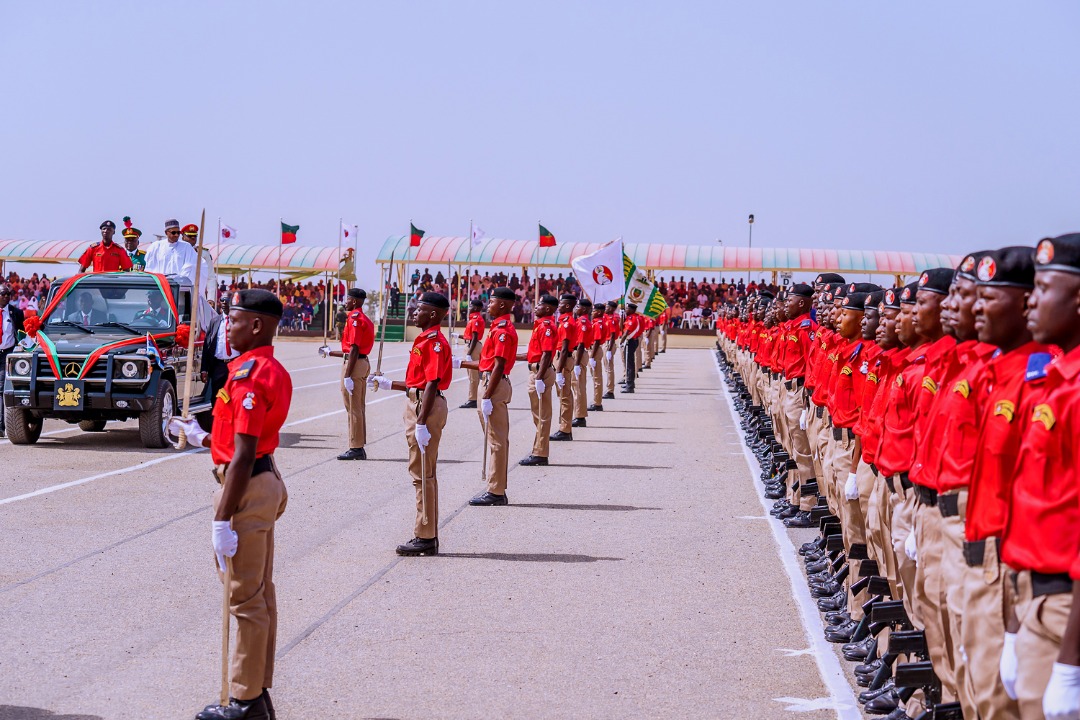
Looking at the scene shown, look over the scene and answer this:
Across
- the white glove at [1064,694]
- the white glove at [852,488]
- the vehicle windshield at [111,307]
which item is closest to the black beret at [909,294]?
the white glove at [852,488]

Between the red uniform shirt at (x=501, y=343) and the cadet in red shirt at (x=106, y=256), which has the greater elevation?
the cadet in red shirt at (x=106, y=256)

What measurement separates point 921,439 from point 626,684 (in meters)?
2.00

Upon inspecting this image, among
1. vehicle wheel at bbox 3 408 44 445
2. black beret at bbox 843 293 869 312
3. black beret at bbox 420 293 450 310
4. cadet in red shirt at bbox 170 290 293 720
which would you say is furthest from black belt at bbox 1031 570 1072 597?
vehicle wheel at bbox 3 408 44 445

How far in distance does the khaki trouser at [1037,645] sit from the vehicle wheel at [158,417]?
13128 millimetres

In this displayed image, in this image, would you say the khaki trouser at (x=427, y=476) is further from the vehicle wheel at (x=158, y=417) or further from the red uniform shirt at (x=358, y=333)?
the vehicle wheel at (x=158, y=417)

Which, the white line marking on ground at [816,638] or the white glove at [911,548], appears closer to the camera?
the white glove at [911,548]

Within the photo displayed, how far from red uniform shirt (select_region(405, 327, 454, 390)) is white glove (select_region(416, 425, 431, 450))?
1.23ft

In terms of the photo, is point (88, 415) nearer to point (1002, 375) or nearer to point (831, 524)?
point (831, 524)

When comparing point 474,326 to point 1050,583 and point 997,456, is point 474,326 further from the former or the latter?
point 1050,583

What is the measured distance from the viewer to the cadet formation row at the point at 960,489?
12.0ft

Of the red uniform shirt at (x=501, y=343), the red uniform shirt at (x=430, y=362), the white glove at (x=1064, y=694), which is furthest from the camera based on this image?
the red uniform shirt at (x=501, y=343)

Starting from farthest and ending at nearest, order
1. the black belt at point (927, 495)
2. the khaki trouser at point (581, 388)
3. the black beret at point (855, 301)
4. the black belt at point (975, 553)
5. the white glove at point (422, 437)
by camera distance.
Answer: the khaki trouser at point (581, 388), the white glove at point (422, 437), the black beret at point (855, 301), the black belt at point (927, 495), the black belt at point (975, 553)

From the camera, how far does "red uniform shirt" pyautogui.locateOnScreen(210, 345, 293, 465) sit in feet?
17.9

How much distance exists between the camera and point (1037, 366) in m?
3.96
